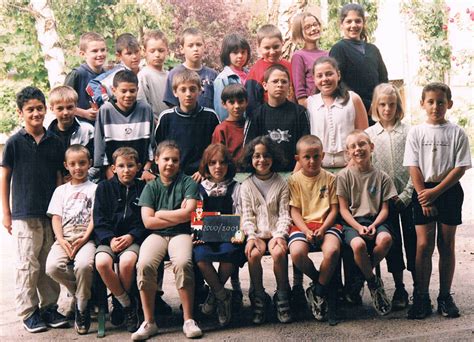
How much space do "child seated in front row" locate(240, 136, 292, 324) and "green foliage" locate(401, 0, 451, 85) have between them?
14716 millimetres

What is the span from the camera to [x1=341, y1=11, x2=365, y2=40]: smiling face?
715 cm

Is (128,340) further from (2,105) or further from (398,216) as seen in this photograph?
(2,105)

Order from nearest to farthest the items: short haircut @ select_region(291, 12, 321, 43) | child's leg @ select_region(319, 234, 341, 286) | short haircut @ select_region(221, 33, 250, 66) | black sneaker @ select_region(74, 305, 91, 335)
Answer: child's leg @ select_region(319, 234, 341, 286) < black sneaker @ select_region(74, 305, 91, 335) < short haircut @ select_region(221, 33, 250, 66) < short haircut @ select_region(291, 12, 321, 43)

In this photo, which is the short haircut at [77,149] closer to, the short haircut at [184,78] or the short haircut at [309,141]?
the short haircut at [184,78]

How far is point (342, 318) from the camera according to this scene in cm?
616

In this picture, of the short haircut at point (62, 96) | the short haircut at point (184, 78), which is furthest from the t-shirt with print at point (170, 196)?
the short haircut at point (62, 96)

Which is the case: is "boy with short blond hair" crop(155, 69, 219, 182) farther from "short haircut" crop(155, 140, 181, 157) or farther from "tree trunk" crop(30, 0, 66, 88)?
"tree trunk" crop(30, 0, 66, 88)

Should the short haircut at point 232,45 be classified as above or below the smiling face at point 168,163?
above

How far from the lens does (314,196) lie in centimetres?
617

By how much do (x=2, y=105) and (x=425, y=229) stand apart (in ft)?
50.8

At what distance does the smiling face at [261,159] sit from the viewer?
6.13m

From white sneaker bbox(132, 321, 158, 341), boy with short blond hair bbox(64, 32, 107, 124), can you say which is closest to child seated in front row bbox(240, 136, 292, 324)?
white sneaker bbox(132, 321, 158, 341)

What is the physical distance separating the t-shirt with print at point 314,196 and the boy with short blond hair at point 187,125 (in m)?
0.87

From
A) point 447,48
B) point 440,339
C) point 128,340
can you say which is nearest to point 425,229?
point 440,339
